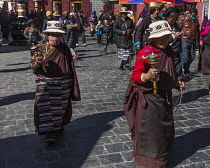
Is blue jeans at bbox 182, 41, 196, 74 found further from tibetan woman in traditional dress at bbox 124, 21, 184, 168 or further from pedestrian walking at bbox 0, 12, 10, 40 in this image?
pedestrian walking at bbox 0, 12, 10, 40

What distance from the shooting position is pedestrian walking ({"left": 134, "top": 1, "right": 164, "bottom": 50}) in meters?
7.18

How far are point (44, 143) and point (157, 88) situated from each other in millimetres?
2056

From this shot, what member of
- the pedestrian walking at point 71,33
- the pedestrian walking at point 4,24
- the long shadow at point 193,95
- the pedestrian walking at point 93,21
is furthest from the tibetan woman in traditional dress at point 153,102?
the pedestrian walking at point 93,21

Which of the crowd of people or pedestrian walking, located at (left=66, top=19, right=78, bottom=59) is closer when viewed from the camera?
the crowd of people

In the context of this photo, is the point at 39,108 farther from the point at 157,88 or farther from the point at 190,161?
the point at 190,161

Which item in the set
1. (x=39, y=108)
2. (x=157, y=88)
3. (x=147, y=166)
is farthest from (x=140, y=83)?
(x=39, y=108)

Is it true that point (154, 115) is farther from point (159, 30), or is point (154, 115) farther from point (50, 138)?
point (50, 138)

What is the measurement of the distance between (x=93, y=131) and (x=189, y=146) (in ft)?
5.15

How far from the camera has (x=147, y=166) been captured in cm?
399

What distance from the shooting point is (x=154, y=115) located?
3.84 metres

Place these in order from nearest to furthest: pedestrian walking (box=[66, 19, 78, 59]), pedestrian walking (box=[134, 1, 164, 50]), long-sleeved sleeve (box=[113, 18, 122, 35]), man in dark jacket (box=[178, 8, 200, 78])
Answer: pedestrian walking (box=[134, 1, 164, 50]) < man in dark jacket (box=[178, 8, 200, 78]) < long-sleeved sleeve (box=[113, 18, 122, 35]) < pedestrian walking (box=[66, 19, 78, 59])

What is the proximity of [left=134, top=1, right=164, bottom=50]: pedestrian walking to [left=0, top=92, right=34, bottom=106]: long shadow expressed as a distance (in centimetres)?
279

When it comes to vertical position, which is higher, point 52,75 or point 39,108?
point 52,75

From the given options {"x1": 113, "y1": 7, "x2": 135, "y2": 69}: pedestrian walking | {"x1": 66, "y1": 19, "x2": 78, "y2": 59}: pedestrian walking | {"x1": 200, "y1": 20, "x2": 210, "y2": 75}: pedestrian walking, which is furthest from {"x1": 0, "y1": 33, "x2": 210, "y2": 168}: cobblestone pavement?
{"x1": 66, "y1": 19, "x2": 78, "y2": 59}: pedestrian walking
